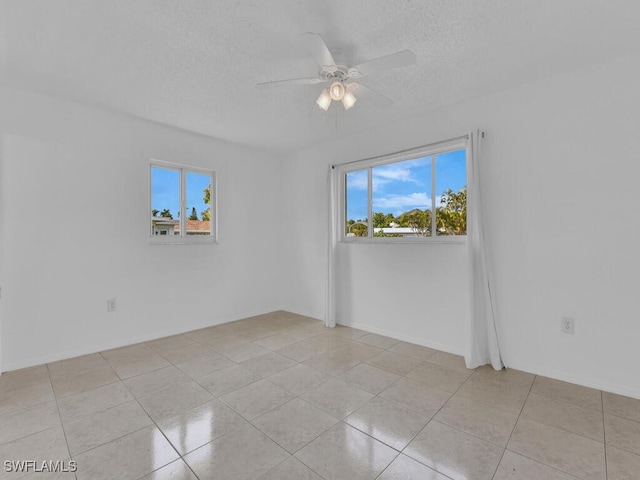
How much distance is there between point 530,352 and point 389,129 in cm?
260

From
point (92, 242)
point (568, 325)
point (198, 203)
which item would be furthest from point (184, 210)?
point (568, 325)

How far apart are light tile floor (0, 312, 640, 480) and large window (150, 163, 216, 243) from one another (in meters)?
1.45

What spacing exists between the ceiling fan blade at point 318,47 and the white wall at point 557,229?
1.72 metres

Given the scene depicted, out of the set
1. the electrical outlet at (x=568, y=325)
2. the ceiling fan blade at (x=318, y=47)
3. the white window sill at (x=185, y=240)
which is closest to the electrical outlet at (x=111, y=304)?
the white window sill at (x=185, y=240)

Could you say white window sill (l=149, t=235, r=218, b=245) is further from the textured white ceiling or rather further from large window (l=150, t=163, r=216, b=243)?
the textured white ceiling

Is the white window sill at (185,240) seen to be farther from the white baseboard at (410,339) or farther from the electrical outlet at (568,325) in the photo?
the electrical outlet at (568,325)

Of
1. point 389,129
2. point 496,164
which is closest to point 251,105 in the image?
point 389,129

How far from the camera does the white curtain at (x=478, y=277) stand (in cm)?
273

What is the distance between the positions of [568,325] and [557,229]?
0.77m

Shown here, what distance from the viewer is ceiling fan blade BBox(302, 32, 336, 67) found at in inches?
64.9

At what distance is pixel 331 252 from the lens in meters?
3.97

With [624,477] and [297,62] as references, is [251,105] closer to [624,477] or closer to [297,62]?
[297,62]

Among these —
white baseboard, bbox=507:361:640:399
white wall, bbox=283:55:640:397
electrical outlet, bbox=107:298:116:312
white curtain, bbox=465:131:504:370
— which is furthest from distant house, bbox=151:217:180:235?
white baseboard, bbox=507:361:640:399

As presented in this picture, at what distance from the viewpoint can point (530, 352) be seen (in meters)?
2.62
